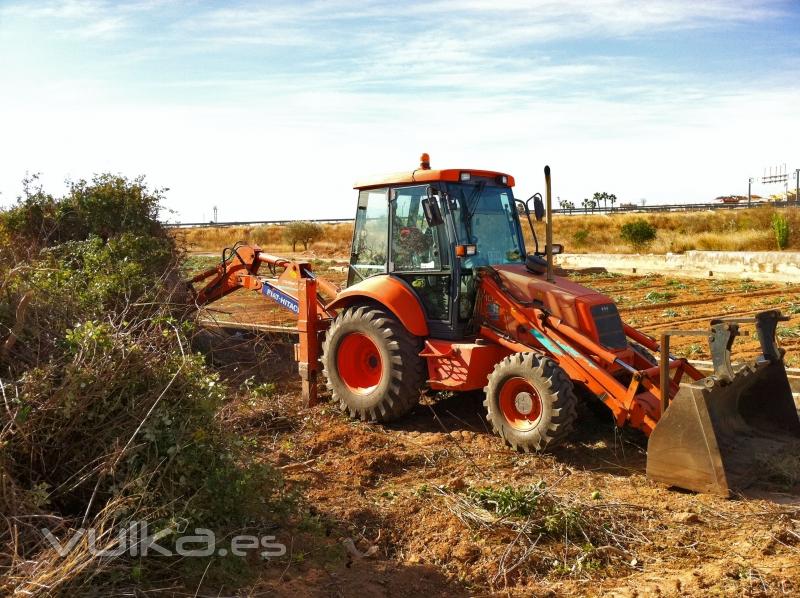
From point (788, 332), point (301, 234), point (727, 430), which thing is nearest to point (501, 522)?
point (727, 430)

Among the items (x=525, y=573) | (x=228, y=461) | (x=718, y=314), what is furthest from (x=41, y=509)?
(x=718, y=314)

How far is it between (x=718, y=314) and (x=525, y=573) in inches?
455

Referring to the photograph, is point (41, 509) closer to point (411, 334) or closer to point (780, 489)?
point (411, 334)

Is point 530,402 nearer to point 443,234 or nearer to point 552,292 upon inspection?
point 552,292

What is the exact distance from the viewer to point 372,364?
796 cm

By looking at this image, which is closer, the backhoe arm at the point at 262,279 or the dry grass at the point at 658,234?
the backhoe arm at the point at 262,279

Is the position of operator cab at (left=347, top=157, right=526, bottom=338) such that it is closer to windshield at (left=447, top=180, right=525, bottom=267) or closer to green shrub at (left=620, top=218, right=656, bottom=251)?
windshield at (left=447, top=180, right=525, bottom=267)

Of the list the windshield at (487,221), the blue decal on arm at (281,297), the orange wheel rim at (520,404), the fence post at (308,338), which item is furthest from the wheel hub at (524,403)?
the blue decal on arm at (281,297)

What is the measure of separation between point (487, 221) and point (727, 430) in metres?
2.95

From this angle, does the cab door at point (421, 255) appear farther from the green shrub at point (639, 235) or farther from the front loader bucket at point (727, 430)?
the green shrub at point (639, 235)

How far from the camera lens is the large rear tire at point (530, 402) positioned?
618cm

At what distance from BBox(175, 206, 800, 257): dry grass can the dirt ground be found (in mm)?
12682

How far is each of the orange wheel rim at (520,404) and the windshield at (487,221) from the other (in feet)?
4.48

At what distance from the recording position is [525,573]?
452 centimetres
